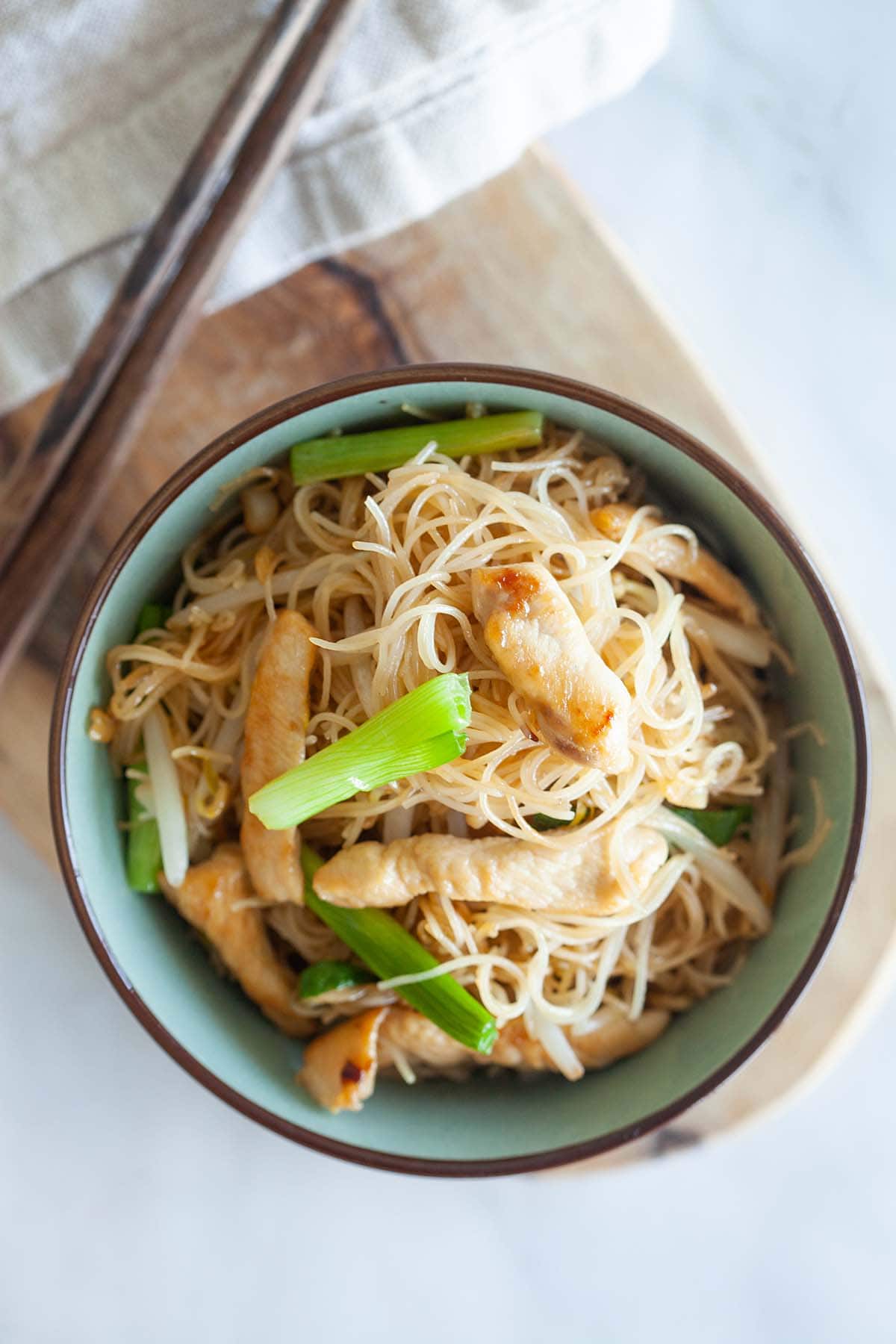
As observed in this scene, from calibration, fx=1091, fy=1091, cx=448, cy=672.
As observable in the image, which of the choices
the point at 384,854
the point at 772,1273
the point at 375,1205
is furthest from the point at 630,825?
the point at 772,1273

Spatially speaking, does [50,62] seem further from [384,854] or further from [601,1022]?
[601,1022]

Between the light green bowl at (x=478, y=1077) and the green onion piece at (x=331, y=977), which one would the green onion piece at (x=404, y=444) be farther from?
the green onion piece at (x=331, y=977)

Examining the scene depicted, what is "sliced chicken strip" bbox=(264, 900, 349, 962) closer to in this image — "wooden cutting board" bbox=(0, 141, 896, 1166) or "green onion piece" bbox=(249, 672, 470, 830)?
"green onion piece" bbox=(249, 672, 470, 830)

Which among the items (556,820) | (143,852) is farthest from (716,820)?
(143,852)

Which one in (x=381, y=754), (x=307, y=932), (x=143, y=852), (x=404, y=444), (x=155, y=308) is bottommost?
(x=307, y=932)

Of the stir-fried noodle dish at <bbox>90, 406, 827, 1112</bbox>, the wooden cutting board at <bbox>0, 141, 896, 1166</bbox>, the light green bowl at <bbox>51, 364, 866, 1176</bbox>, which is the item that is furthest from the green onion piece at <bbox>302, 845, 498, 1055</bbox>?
the wooden cutting board at <bbox>0, 141, 896, 1166</bbox>

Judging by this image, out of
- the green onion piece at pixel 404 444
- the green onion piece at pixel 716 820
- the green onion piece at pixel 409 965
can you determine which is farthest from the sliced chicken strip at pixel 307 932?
the green onion piece at pixel 404 444

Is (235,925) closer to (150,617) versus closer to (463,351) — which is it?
(150,617)
